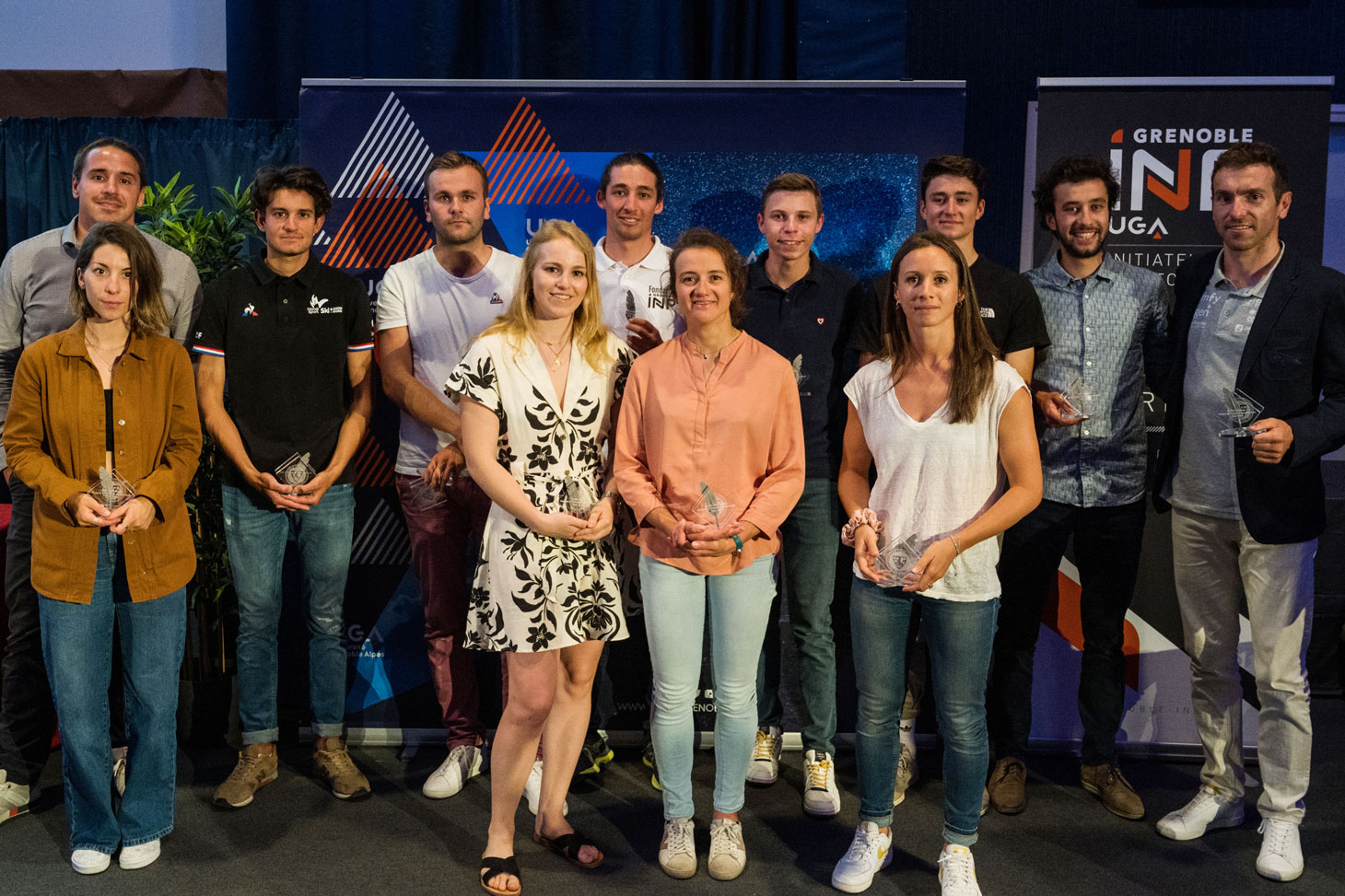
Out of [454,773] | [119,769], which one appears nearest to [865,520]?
[454,773]

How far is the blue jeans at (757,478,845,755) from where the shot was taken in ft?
10.4

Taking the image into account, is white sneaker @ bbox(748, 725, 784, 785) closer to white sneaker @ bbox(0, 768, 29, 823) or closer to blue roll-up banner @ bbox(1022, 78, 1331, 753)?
blue roll-up banner @ bbox(1022, 78, 1331, 753)

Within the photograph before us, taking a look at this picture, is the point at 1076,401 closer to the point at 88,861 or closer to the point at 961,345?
the point at 961,345

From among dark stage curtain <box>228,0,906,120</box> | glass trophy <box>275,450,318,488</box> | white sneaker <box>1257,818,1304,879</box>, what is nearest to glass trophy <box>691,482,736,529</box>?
glass trophy <box>275,450,318,488</box>

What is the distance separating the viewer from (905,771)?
340 cm

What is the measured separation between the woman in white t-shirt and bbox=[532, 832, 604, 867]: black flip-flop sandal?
2.23 ft

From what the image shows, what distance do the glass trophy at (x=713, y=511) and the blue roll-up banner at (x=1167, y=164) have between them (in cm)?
169

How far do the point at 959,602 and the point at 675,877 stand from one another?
1.07m

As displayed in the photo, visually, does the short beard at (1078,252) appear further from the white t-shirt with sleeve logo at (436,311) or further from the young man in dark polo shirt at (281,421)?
the young man in dark polo shirt at (281,421)

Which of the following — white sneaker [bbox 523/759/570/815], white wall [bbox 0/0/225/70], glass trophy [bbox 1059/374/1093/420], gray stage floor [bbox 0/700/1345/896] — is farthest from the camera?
white wall [bbox 0/0/225/70]

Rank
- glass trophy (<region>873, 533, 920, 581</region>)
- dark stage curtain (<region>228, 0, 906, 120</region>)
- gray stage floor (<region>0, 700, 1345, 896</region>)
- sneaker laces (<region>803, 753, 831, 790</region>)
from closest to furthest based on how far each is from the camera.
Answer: glass trophy (<region>873, 533, 920, 581</region>)
gray stage floor (<region>0, 700, 1345, 896</region>)
sneaker laces (<region>803, 753, 831, 790</region>)
dark stage curtain (<region>228, 0, 906, 120</region>)

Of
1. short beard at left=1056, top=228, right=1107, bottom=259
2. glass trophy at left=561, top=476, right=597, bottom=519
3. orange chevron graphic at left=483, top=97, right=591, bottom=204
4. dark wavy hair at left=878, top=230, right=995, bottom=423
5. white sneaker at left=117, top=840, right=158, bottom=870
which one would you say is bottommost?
white sneaker at left=117, top=840, right=158, bottom=870

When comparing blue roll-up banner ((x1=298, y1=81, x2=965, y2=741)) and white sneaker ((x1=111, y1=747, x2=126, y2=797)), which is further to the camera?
blue roll-up banner ((x1=298, y1=81, x2=965, y2=741))

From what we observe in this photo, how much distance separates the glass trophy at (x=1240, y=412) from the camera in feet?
9.05
